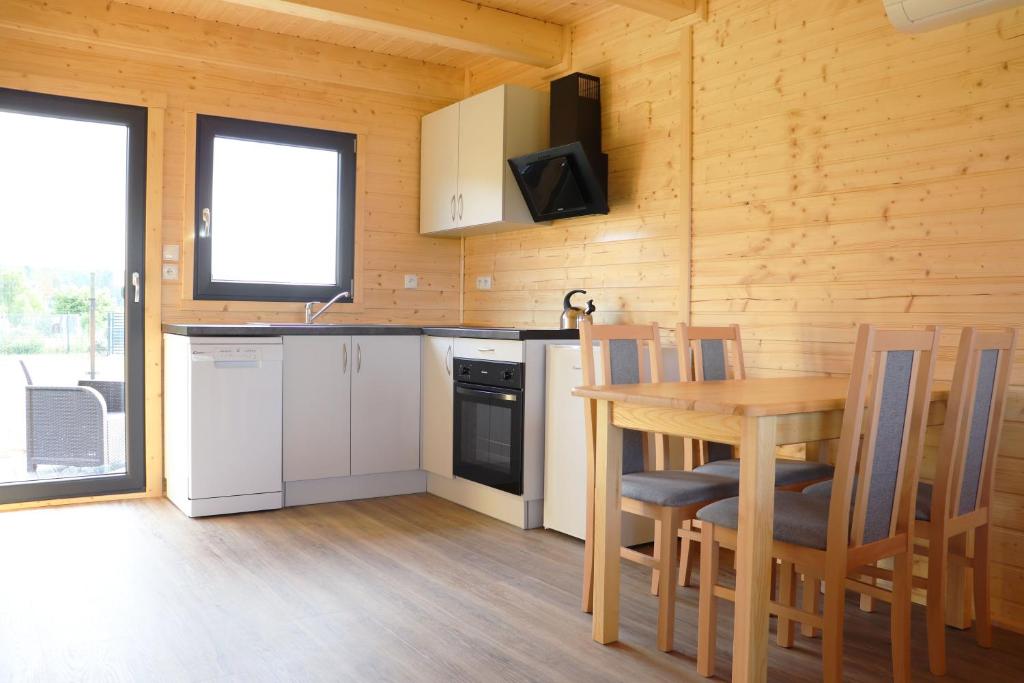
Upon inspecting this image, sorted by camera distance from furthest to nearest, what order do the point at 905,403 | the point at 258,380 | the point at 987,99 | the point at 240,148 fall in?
the point at 240,148
the point at 258,380
the point at 987,99
the point at 905,403

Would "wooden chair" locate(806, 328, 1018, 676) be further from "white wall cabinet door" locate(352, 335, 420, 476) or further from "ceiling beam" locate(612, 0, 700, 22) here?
"white wall cabinet door" locate(352, 335, 420, 476)

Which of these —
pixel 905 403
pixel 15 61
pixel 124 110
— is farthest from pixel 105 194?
pixel 905 403

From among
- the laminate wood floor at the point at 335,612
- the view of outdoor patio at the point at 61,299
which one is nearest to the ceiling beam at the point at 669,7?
the laminate wood floor at the point at 335,612

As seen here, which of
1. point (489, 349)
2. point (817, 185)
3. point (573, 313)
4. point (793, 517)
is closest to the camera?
point (793, 517)

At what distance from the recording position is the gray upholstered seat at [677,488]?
8.14 ft

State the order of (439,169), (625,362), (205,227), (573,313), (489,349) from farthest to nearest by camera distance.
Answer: (439,169) < (205,227) < (573,313) < (489,349) < (625,362)

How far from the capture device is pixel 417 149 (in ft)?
16.9

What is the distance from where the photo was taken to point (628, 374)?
2.85m

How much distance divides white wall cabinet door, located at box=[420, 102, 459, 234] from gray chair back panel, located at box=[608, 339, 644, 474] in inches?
86.5

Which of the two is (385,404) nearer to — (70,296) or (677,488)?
(70,296)

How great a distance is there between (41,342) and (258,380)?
1.11m

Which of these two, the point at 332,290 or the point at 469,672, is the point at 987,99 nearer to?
the point at 469,672

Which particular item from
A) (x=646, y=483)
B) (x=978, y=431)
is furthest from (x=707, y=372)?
(x=978, y=431)

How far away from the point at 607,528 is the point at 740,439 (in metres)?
0.59
